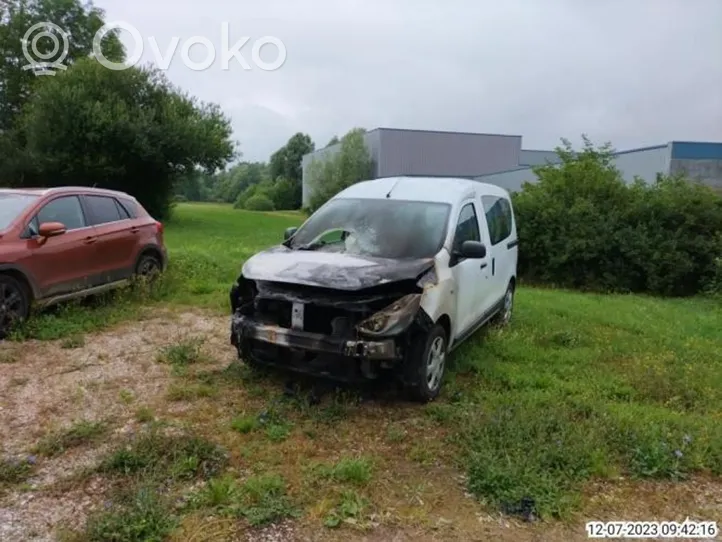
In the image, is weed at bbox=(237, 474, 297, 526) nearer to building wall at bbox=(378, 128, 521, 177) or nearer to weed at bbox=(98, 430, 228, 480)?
weed at bbox=(98, 430, 228, 480)

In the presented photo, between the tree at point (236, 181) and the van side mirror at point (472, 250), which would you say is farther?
the tree at point (236, 181)

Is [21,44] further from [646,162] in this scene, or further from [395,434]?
[395,434]

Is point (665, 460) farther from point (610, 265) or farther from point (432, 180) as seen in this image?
point (610, 265)

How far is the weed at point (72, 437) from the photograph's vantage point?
3.73 m

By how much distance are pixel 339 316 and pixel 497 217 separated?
320cm

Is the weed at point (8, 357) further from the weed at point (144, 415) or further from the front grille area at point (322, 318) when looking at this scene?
the front grille area at point (322, 318)

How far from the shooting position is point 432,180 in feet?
20.2

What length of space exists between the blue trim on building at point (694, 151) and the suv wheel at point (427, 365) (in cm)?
2093

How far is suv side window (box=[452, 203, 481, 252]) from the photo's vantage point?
17.3ft

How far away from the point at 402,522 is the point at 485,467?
28.4 inches

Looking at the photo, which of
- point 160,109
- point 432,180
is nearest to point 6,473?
point 432,180

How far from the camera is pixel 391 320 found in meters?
4.25

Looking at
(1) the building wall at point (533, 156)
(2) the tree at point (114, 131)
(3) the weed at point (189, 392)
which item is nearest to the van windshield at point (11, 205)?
(3) the weed at point (189, 392)

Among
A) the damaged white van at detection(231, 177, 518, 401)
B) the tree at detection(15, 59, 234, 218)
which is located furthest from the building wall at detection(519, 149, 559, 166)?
the damaged white van at detection(231, 177, 518, 401)
